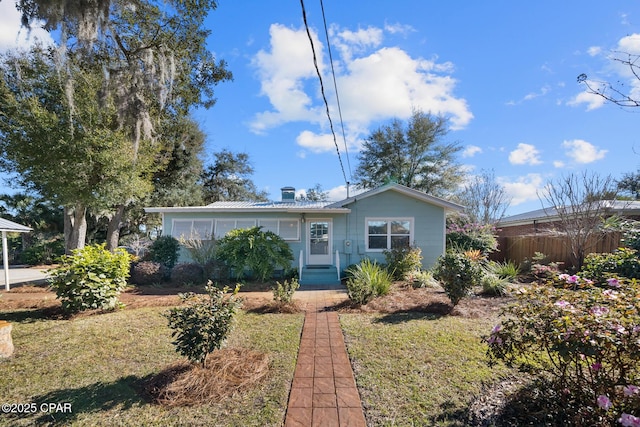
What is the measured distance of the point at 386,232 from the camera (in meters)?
11.9

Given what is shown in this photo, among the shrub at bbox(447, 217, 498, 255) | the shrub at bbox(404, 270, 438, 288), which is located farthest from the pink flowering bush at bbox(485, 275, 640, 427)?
the shrub at bbox(447, 217, 498, 255)

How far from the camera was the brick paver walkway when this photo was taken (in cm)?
279

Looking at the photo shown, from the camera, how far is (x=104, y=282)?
634 centimetres

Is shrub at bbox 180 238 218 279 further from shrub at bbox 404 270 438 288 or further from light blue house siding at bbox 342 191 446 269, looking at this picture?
shrub at bbox 404 270 438 288

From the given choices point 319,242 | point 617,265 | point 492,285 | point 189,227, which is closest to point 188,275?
point 189,227

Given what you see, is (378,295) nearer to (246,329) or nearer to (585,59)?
(246,329)

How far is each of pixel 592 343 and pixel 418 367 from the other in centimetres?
209

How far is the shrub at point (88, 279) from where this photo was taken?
6.01 m

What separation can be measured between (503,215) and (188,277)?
17500 mm

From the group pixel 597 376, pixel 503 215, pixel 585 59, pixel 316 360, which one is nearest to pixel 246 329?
pixel 316 360

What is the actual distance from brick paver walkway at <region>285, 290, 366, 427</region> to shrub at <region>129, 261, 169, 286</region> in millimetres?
6993

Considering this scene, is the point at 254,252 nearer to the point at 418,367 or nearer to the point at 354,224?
the point at 354,224

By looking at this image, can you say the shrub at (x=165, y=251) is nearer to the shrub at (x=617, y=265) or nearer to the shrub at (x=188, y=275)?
the shrub at (x=188, y=275)

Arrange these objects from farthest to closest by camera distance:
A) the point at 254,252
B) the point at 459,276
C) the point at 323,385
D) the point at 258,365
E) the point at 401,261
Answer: the point at 401,261 → the point at 254,252 → the point at 459,276 → the point at 258,365 → the point at 323,385
